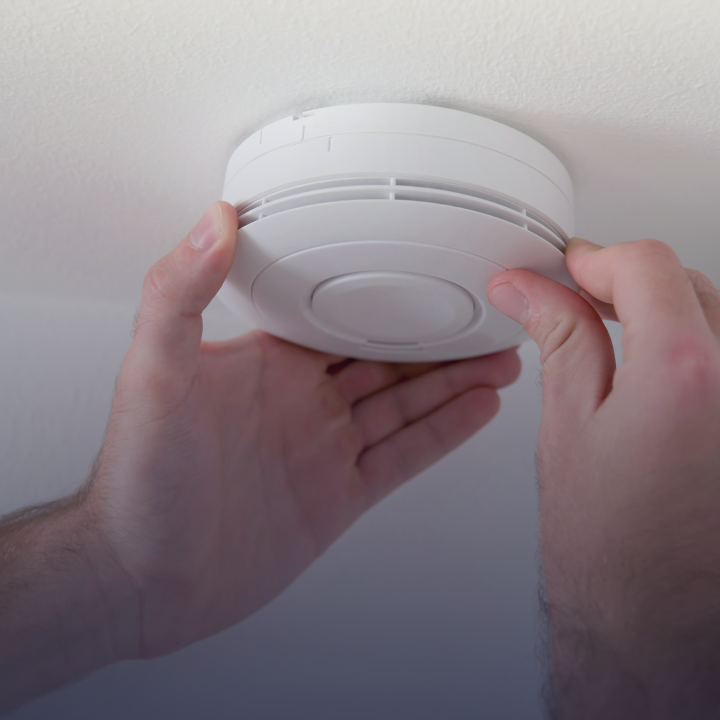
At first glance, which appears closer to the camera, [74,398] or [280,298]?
[280,298]

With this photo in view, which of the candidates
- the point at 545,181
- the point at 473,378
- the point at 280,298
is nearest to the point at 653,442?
the point at 545,181

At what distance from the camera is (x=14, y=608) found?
70cm

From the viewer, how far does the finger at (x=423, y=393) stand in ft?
3.34

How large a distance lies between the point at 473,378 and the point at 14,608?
32.3 inches

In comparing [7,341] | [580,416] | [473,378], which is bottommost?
[580,416]

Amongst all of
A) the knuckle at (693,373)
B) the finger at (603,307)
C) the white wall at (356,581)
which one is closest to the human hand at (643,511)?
the knuckle at (693,373)

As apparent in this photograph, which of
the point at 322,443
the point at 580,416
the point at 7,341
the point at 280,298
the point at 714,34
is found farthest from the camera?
the point at 7,341

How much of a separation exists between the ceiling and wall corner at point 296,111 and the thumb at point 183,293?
0.11 meters

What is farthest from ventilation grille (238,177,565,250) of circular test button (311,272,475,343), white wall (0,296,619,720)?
white wall (0,296,619,720)

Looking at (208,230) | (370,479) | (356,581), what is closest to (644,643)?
(208,230)

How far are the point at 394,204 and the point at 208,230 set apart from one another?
194 mm

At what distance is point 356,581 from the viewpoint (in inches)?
47.9

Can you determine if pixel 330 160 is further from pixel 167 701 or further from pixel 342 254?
pixel 167 701

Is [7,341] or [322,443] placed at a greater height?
[7,341]
